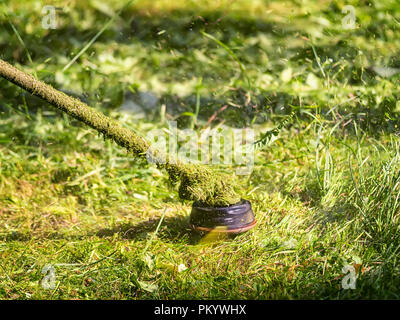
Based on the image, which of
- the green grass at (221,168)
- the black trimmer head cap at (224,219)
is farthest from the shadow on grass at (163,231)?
the black trimmer head cap at (224,219)

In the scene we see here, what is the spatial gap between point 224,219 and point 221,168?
103 cm

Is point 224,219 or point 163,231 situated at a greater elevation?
point 224,219

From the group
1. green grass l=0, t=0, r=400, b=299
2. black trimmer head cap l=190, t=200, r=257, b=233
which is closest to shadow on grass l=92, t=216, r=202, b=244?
green grass l=0, t=0, r=400, b=299

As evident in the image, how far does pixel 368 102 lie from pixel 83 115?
2.03 m

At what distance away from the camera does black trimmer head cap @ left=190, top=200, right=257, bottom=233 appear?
7.55 feet

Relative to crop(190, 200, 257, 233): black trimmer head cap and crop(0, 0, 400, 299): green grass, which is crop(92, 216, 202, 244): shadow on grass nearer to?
crop(0, 0, 400, 299): green grass

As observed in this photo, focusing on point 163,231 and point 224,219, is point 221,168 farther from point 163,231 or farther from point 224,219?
point 224,219

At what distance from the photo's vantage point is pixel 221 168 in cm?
331

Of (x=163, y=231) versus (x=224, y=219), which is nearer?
(x=224, y=219)

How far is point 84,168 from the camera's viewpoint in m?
3.34

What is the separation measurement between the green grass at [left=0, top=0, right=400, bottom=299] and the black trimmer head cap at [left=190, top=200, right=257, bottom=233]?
86 mm

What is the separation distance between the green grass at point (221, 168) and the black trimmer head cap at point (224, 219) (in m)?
0.09

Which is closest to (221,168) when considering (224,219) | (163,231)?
(163,231)
